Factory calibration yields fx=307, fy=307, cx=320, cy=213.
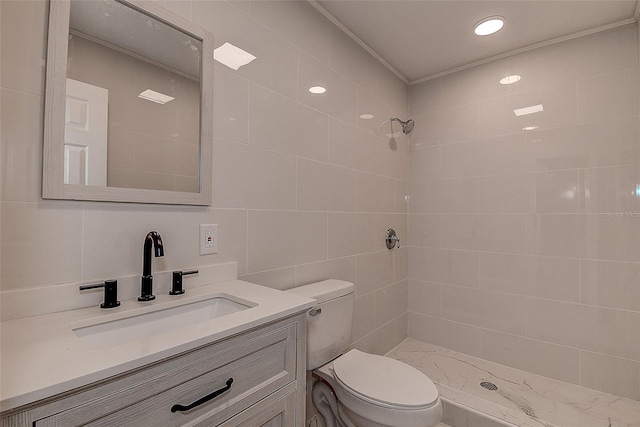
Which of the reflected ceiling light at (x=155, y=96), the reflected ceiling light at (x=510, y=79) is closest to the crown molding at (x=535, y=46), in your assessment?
the reflected ceiling light at (x=510, y=79)

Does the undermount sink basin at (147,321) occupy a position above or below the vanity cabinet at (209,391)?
above

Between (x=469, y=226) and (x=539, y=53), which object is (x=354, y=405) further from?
(x=539, y=53)

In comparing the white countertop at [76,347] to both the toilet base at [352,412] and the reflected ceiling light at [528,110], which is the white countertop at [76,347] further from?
the reflected ceiling light at [528,110]

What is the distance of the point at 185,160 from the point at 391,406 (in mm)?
1241

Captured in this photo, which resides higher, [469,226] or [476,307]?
[469,226]

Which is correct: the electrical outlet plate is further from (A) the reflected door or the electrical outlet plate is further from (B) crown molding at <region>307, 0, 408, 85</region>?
(B) crown molding at <region>307, 0, 408, 85</region>

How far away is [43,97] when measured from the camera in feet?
2.77

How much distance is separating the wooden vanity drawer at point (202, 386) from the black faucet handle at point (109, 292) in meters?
0.39

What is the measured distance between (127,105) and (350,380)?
139 cm

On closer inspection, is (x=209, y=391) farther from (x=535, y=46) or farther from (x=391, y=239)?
(x=535, y=46)

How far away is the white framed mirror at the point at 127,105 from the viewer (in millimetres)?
875

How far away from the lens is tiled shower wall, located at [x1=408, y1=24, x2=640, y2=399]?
5.90ft

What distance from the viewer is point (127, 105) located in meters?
1.03

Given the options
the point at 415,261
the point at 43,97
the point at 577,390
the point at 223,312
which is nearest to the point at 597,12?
the point at 415,261
